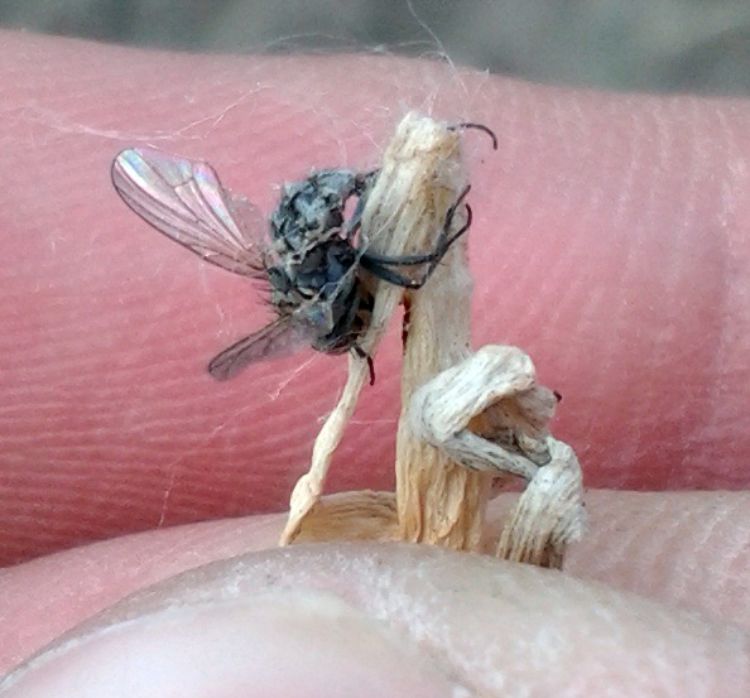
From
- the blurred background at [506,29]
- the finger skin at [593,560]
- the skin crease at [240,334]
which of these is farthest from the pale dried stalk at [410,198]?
→ the blurred background at [506,29]

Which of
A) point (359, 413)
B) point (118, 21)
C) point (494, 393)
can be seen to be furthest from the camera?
point (118, 21)

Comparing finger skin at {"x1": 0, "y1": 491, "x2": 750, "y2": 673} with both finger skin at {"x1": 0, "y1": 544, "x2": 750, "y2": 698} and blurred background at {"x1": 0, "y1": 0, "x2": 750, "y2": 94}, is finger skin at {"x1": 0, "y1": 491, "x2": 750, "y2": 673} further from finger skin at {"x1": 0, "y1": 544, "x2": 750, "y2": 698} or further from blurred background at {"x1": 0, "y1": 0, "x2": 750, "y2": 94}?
blurred background at {"x1": 0, "y1": 0, "x2": 750, "y2": 94}

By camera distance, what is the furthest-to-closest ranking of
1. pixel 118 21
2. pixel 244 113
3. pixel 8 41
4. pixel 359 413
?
pixel 118 21 < pixel 8 41 < pixel 244 113 < pixel 359 413

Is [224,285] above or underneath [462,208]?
underneath

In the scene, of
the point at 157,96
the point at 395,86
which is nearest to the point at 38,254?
the point at 157,96

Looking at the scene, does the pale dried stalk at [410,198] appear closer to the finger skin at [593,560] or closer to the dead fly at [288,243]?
the dead fly at [288,243]

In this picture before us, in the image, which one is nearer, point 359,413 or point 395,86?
point 359,413

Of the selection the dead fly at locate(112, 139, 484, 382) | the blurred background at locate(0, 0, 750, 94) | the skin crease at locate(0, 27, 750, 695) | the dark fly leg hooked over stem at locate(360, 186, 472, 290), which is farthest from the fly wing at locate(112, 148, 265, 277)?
the blurred background at locate(0, 0, 750, 94)

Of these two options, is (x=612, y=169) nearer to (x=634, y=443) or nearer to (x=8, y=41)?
(x=634, y=443)
